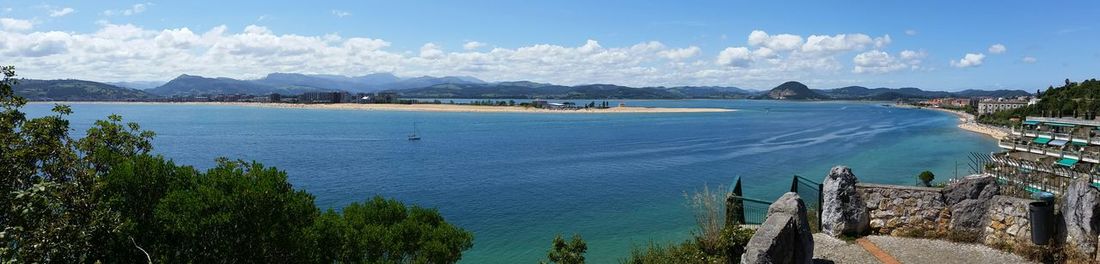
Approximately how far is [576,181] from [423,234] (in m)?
31.9

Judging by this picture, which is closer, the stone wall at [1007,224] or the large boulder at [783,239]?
the large boulder at [783,239]

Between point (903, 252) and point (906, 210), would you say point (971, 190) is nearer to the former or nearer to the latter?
point (906, 210)

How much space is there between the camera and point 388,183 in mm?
44562

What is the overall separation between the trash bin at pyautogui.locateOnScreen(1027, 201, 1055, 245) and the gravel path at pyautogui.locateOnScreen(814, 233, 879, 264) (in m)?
2.48

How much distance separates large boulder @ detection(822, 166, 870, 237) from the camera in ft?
43.9

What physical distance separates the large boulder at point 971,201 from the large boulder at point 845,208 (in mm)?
A: 1554

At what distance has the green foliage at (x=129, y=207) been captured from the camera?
662 cm

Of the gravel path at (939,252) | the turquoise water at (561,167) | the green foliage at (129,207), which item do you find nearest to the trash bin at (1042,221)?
the gravel path at (939,252)

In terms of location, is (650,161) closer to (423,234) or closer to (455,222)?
(455,222)

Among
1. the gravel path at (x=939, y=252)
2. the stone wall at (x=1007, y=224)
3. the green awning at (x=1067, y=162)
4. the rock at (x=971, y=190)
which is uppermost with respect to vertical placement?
the rock at (x=971, y=190)

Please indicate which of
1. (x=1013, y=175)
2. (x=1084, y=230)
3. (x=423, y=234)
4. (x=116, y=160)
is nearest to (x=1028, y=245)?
(x=1084, y=230)

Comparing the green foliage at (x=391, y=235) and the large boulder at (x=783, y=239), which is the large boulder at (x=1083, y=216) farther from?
the green foliage at (x=391, y=235)

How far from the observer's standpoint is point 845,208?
13.4m

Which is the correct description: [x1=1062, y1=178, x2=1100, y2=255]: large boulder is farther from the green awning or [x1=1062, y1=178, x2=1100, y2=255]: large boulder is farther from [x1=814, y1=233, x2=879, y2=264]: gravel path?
the green awning
